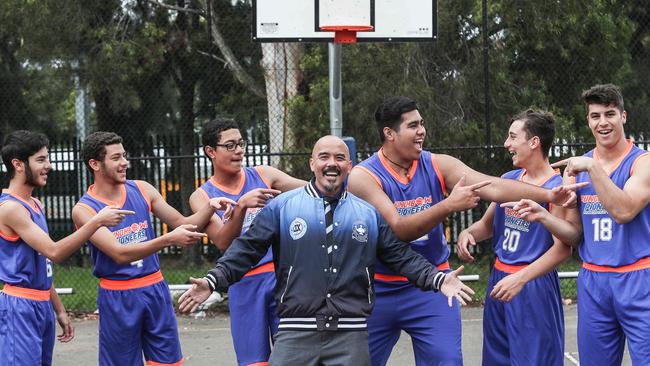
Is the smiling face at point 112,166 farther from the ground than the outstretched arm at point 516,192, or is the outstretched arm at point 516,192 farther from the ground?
the smiling face at point 112,166

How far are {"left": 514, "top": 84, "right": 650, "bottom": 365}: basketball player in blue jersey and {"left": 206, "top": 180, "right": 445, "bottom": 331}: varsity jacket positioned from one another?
0.98 meters

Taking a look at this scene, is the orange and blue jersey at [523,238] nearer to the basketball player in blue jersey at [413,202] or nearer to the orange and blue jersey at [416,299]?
the basketball player in blue jersey at [413,202]

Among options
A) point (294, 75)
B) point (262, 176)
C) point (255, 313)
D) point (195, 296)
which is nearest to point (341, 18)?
point (262, 176)

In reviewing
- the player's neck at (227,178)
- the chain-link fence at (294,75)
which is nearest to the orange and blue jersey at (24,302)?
the player's neck at (227,178)

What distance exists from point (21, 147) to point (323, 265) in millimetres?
2498

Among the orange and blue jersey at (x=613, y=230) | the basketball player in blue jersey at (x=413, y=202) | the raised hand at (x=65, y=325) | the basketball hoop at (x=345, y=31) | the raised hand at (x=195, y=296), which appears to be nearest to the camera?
the raised hand at (x=195, y=296)

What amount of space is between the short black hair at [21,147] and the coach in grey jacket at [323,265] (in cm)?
192

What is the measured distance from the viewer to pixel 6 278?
7234mm

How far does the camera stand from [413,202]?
704 cm

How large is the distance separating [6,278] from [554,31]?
1000 centimetres

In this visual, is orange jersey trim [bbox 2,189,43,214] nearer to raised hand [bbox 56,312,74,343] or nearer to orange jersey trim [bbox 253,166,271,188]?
raised hand [bbox 56,312,74,343]

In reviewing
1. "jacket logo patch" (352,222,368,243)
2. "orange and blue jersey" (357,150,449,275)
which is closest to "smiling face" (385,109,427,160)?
"orange and blue jersey" (357,150,449,275)

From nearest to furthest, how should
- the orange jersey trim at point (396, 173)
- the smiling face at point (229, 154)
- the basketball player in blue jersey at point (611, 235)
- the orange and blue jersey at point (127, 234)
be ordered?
1. the basketball player in blue jersey at point (611, 235)
2. the orange jersey trim at point (396, 173)
3. the orange and blue jersey at point (127, 234)
4. the smiling face at point (229, 154)

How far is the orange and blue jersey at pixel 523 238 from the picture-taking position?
23.2 feet
